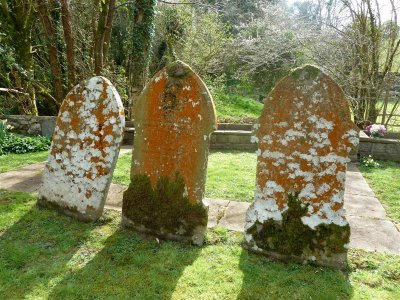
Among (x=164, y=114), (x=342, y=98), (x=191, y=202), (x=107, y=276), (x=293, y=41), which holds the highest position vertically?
(x=293, y=41)

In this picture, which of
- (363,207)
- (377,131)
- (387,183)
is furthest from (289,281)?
(377,131)

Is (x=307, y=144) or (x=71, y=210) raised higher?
A: (x=307, y=144)

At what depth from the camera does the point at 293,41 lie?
11.1 metres

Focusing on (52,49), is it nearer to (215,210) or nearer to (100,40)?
(100,40)

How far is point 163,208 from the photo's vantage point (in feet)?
11.0

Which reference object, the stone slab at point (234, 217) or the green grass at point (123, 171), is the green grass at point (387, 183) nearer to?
the stone slab at point (234, 217)

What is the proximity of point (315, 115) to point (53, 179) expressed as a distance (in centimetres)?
294

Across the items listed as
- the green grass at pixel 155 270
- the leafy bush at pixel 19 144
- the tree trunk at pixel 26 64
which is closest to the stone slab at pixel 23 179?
the green grass at pixel 155 270

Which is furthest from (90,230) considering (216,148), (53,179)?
(216,148)

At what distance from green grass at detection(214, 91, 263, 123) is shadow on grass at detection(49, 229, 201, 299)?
31.0 feet

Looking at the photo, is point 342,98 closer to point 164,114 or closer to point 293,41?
point 164,114

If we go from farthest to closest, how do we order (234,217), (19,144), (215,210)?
(19,144), (215,210), (234,217)

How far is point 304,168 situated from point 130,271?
1.75 m

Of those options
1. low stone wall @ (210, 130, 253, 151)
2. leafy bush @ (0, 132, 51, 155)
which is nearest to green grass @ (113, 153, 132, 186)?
leafy bush @ (0, 132, 51, 155)
